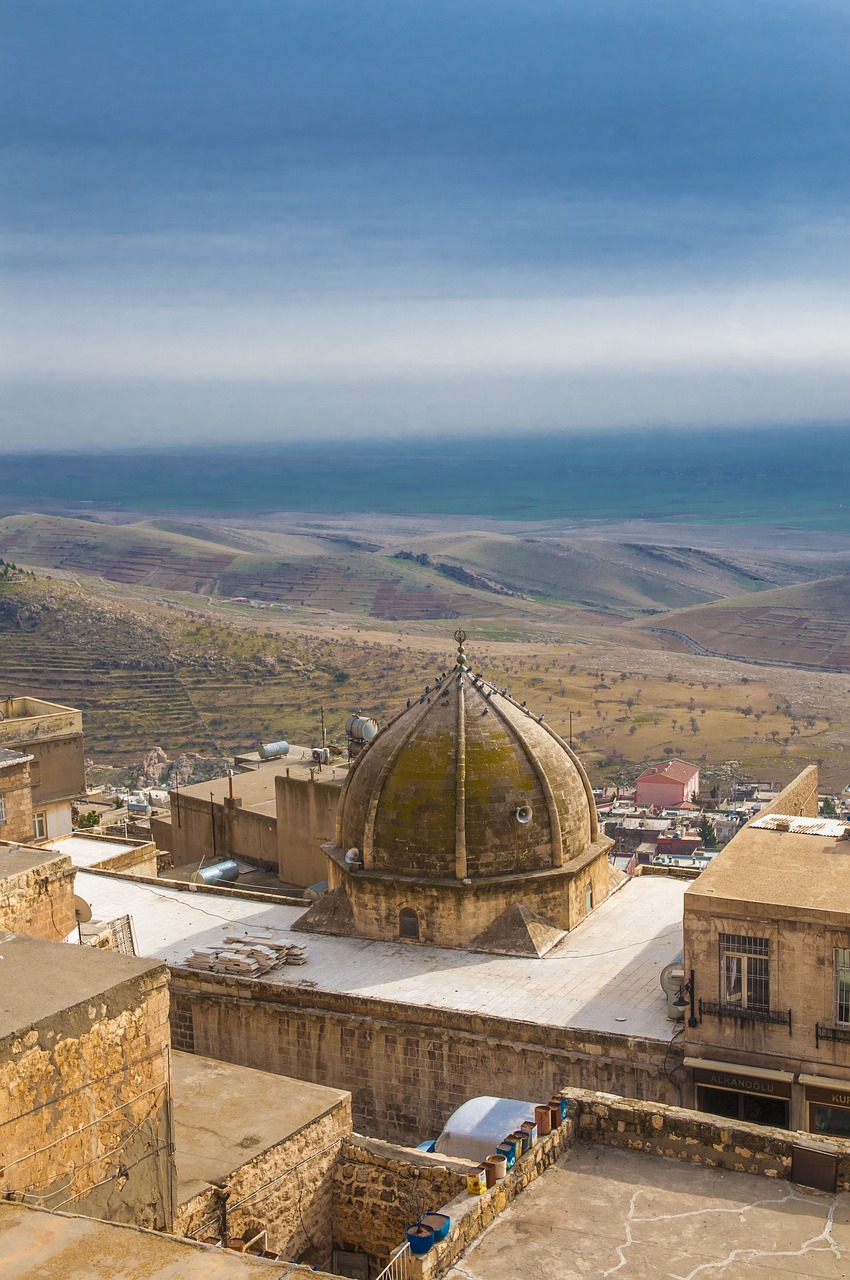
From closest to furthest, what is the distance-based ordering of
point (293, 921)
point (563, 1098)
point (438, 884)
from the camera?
point (563, 1098) < point (438, 884) < point (293, 921)

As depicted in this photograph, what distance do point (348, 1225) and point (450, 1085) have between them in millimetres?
7652

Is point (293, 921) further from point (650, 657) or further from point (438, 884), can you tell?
point (650, 657)

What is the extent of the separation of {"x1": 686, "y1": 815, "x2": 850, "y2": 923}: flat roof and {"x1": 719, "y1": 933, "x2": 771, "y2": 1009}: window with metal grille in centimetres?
77

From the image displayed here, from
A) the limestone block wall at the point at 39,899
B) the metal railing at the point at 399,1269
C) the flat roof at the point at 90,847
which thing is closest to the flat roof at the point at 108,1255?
the metal railing at the point at 399,1269

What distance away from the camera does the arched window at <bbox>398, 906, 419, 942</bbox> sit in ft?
96.5

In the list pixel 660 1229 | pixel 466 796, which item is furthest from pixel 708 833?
pixel 660 1229

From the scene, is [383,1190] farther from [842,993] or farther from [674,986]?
[842,993]

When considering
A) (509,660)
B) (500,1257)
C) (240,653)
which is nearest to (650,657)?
(509,660)

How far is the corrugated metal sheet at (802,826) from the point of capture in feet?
89.4

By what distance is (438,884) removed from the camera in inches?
1131

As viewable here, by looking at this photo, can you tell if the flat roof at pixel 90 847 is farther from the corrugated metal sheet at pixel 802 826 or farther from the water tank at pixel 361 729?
the corrugated metal sheet at pixel 802 826

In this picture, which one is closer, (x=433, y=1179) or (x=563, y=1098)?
(x=563, y=1098)

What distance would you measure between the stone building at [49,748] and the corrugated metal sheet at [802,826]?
81.3ft

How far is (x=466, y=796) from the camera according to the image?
28984mm
